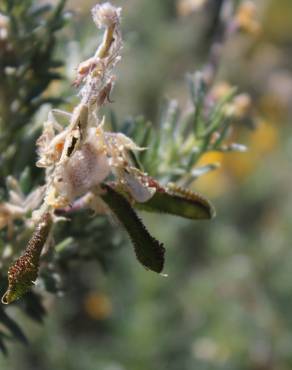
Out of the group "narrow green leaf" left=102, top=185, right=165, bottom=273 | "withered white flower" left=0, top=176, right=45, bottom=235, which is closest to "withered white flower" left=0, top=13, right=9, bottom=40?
"withered white flower" left=0, top=176, right=45, bottom=235

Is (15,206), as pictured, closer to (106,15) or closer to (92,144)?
(92,144)

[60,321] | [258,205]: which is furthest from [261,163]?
[60,321]

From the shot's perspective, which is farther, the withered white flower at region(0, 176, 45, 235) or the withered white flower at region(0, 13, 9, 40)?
the withered white flower at region(0, 13, 9, 40)

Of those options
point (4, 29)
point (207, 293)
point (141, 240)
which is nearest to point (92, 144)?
point (141, 240)

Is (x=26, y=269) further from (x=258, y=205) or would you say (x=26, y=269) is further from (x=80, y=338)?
(x=258, y=205)

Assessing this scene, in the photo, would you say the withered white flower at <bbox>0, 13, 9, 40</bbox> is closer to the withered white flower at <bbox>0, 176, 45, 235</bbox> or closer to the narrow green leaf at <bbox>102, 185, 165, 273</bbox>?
the withered white flower at <bbox>0, 176, 45, 235</bbox>

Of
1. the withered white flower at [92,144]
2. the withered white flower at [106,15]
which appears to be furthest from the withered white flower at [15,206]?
the withered white flower at [106,15]

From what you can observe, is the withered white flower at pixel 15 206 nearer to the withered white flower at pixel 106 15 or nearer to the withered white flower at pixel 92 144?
the withered white flower at pixel 92 144

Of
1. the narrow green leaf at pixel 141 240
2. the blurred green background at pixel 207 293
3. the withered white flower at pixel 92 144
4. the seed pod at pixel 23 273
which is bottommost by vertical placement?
the blurred green background at pixel 207 293
